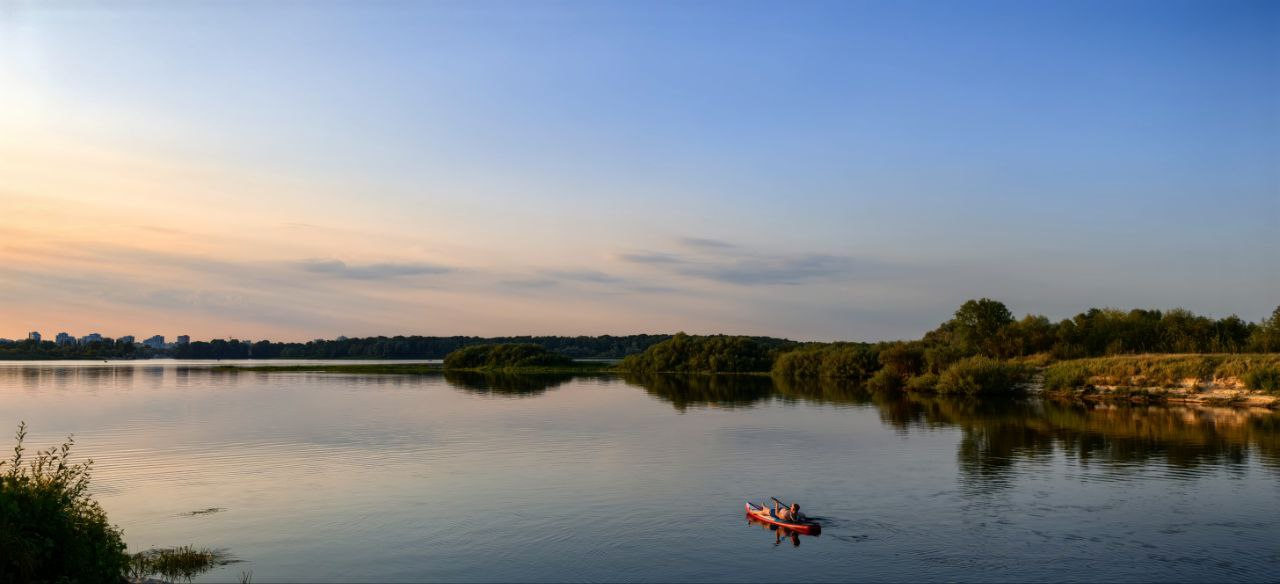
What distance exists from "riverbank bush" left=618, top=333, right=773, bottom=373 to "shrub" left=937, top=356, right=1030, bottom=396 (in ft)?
157

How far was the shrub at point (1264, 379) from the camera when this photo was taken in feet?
163

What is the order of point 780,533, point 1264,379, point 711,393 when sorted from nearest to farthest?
point 780,533
point 1264,379
point 711,393

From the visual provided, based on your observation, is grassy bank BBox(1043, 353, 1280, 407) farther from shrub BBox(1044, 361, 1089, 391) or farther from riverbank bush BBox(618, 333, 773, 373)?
riverbank bush BBox(618, 333, 773, 373)

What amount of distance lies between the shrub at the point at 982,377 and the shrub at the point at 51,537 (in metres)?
62.4

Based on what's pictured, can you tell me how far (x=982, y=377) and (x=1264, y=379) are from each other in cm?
1898

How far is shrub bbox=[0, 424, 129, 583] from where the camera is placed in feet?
39.2

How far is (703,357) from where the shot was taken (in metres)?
120

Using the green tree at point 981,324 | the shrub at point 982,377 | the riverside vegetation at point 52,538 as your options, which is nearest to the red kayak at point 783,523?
the riverside vegetation at point 52,538

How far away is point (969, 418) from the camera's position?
47.4m

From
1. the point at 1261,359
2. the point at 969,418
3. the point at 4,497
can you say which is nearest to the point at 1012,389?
the point at 1261,359

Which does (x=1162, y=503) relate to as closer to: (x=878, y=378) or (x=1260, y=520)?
(x=1260, y=520)

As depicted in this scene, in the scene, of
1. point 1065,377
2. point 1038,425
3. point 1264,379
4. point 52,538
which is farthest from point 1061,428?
point 52,538

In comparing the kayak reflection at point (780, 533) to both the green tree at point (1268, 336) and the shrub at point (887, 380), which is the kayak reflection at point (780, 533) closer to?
the green tree at point (1268, 336)

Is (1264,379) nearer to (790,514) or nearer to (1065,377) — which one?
(1065,377)
